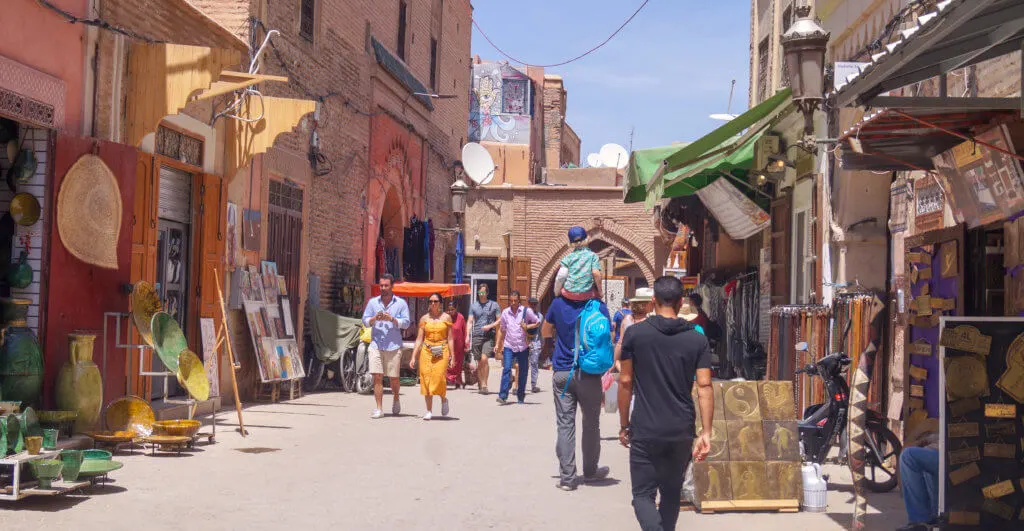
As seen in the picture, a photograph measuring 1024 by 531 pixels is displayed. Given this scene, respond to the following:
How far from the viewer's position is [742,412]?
7.82 metres

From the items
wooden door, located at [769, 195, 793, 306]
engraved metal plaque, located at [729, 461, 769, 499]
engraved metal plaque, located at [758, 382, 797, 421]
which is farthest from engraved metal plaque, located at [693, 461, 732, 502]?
wooden door, located at [769, 195, 793, 306]

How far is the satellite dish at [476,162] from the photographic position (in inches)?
1131

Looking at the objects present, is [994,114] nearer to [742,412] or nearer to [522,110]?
[742,412]

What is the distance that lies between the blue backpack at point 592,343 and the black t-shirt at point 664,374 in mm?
2882

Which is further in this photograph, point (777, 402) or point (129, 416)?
point (129, 416)

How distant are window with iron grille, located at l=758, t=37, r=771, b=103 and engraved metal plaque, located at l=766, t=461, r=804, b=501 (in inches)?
436

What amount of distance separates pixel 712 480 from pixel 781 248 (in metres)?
7.71

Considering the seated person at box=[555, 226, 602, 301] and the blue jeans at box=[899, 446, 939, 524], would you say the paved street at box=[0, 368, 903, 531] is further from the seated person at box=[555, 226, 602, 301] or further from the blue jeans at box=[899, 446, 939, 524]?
the seated person at box=[555, 226, 602, 301]

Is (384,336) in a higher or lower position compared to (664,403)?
higher

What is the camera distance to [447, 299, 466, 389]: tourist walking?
1877 centimetres

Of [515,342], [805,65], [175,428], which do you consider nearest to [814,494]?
[805,65]

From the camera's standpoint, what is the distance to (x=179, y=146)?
40.1 feet

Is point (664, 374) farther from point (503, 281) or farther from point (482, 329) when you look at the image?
point (503, 281)

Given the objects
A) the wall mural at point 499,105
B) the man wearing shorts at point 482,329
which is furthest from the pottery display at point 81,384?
the wall mural at point 499,105
